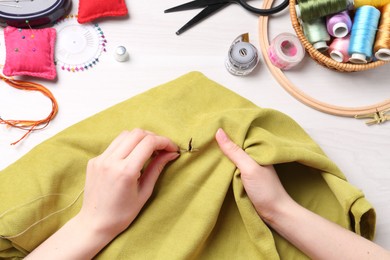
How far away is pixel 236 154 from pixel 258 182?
63mm

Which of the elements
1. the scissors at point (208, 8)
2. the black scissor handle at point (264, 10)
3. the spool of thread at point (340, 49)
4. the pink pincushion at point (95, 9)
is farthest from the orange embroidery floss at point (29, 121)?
the spool of thread at point (340, 49)

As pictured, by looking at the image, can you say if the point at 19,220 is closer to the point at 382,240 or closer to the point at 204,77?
the point at 204,77

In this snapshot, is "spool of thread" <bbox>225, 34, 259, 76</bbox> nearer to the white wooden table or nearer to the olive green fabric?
the white wooden table

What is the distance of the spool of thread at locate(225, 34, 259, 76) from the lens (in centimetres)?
87

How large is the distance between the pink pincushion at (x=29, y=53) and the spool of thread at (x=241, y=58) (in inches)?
15.1

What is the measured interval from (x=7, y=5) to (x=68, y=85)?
0.70 ft

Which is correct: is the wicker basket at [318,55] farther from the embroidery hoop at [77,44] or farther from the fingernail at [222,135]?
the embroidery hoop at [77,44]

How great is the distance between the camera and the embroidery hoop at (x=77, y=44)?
0.86m

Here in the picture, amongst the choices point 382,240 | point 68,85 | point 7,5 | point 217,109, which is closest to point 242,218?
point 217,109

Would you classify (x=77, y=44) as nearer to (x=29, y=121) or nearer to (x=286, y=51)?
(x=29, y=121)

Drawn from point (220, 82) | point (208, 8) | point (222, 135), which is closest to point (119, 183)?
point (222, 135)

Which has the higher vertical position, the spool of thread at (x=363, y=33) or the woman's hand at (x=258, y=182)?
the spool of thread at (x=363, y=33)

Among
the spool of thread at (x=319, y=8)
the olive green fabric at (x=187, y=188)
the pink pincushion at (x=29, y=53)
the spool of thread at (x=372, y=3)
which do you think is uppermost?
the spool of thread at (x=372, y=3)

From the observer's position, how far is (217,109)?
0.82 meters
